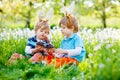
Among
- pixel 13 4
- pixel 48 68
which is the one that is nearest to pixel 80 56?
pixel 48 68

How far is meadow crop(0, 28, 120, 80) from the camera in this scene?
3.68m

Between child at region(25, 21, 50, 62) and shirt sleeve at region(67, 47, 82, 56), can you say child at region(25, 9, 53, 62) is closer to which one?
child at region(25, 21, 50, 62)

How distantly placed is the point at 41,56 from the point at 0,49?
41.9 inches

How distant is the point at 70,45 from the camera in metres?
6.39

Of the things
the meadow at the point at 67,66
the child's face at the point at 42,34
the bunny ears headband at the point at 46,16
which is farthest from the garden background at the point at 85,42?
the child's face at the point at 42,34

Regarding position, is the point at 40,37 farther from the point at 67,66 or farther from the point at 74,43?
the point at 67,66

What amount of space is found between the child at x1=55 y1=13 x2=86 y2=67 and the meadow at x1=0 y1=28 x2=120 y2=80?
0.33 metres

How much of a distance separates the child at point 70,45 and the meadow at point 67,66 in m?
→ 0.33

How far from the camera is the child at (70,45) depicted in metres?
6.12

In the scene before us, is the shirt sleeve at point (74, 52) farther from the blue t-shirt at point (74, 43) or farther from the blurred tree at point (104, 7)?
the blurred tree at point (104, 7)

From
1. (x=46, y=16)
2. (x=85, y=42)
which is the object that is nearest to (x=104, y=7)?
(x=85, y=42)

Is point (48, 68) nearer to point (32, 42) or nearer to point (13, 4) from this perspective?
point (32, 42)

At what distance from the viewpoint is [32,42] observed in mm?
6551

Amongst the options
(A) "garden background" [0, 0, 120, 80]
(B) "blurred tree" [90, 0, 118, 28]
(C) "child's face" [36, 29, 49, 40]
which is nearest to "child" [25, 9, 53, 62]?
(C) "child's face" [36, 29, 49, 40]
